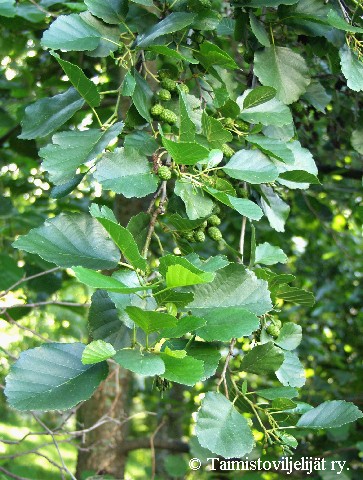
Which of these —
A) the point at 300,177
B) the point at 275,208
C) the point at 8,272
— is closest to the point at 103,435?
the point at 8,272

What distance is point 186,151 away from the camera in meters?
0.82

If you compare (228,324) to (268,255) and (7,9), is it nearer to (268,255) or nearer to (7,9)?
(268,255)

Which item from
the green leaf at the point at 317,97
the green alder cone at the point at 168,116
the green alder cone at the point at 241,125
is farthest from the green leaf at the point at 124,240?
the green leaf at the point at 317,97

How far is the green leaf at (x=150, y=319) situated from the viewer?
Result: 691mm

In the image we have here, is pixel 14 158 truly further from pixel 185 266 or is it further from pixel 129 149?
pixel 185 266

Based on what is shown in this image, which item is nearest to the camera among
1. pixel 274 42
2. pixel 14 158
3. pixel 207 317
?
pixel 207 317

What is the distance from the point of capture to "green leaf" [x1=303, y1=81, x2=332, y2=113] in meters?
1.43

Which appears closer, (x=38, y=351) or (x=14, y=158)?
(x=38, y=351)

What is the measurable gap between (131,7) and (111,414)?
1408mm

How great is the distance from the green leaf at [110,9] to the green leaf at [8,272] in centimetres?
121

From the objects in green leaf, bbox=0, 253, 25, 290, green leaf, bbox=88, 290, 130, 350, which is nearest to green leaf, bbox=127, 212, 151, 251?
green leaf, bbox=88, 290, 130, 350

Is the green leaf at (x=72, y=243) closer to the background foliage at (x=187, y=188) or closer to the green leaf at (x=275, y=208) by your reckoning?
the background foliage at (x=187, y=188)

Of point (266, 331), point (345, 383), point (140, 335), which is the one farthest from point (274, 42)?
point (345, 383)

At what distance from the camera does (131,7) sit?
119 cm
